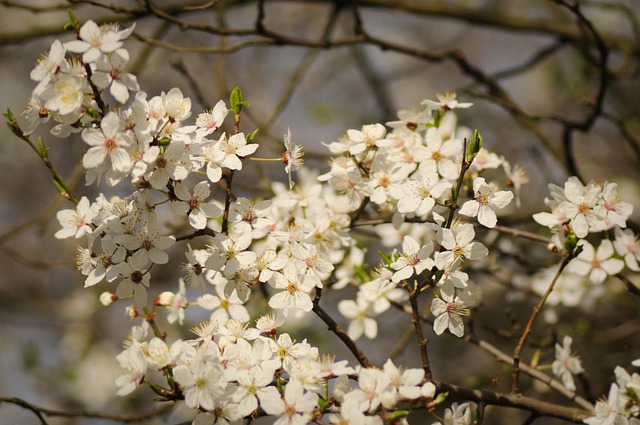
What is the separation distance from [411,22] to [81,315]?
183 inches

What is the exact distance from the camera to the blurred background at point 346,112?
2725 millimetres

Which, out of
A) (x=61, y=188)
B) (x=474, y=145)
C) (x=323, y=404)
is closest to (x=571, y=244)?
(x=474, y=145)

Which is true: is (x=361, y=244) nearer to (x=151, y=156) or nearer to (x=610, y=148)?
(x=151, y=156)

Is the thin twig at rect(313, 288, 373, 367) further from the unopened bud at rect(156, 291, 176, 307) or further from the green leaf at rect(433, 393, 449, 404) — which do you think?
the unopened bud at rect(156, 291, 176, 307)

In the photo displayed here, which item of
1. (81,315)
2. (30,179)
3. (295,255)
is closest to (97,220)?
(295,255)

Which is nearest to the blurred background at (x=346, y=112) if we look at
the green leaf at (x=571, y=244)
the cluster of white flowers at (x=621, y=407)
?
the cluster of white flowers at (x=621, y=407)

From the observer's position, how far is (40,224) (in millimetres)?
2713

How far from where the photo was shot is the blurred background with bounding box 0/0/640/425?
8.94 ft

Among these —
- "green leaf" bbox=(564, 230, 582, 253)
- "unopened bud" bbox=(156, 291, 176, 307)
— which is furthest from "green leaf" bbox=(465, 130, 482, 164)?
"unopened bud" bbox=(156, 291, 176, 307)

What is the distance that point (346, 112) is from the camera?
5957 millimetres

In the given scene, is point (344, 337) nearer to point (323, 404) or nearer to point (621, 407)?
point (323, 404)

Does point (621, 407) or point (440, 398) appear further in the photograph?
point (621, 407)

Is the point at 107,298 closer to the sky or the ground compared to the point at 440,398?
closer to the sky

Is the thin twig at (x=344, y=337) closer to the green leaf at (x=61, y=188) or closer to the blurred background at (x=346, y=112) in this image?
the blurred background at (x=346, y=112)
